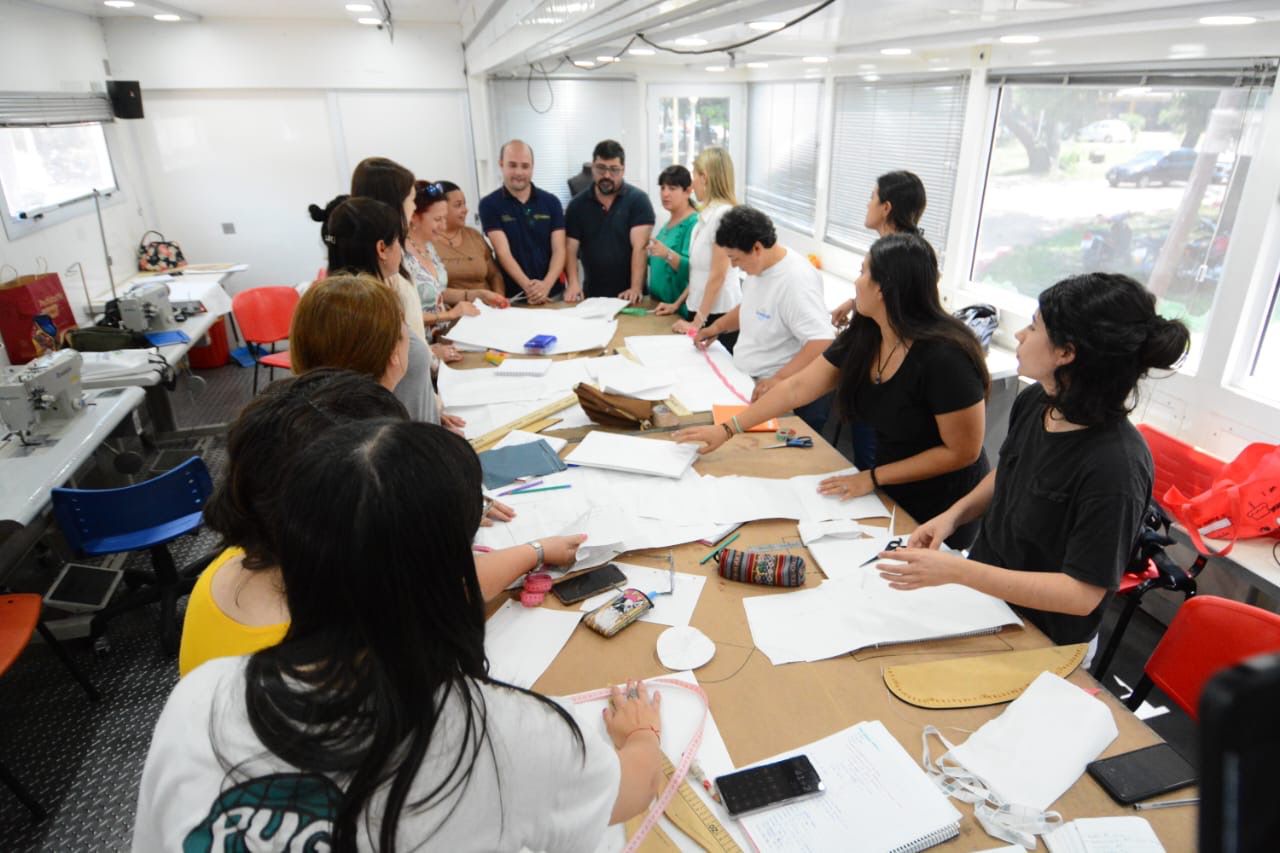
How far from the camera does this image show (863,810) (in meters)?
1.08

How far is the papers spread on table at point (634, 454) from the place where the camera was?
2.09m

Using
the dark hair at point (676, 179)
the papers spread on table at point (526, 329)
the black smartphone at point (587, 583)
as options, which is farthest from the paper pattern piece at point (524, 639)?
the dark hair at point (676, 179)

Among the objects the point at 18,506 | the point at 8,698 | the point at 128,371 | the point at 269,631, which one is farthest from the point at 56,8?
the point at 269,631

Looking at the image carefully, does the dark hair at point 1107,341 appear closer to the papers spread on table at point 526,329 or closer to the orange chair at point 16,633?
the papers spread on table at point 526,329

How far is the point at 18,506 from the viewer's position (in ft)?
7.65

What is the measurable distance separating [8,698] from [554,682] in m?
2.55

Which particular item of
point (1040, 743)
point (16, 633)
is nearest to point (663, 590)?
point (1040, 743)

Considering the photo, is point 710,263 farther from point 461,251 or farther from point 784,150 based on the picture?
point 784,150

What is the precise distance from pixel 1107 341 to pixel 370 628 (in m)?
1.42

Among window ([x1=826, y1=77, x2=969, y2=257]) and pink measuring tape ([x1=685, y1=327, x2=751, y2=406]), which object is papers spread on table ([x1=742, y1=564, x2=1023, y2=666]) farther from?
window ([x1=826, y1=77, x2=969, y2=257])

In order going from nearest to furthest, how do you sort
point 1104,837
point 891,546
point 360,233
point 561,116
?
point 1104,837 → point 891,546 → point 360,233 → point 561,116

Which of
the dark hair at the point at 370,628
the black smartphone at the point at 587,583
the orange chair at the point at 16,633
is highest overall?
the dark hair at the point at 370,628

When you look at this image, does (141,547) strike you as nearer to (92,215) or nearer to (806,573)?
(806,573)

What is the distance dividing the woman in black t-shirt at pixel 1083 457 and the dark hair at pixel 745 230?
1360mm
